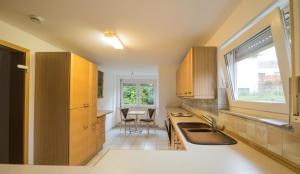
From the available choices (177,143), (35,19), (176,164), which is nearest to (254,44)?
(176,164)

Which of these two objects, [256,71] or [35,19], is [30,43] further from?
[256,71]

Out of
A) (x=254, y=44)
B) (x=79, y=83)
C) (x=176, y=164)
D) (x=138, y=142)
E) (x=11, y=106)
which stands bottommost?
(x=138, y=142)

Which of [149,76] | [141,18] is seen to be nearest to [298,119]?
[141,18]

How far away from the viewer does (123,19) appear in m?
2.11

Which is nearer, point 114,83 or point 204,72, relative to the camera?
point 204,72

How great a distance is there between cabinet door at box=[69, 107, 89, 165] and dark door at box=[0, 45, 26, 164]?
658mm

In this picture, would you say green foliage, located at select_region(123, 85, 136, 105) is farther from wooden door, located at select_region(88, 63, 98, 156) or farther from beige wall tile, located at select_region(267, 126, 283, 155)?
beige wall tile, located at select_region(267, 126, 283, 155)

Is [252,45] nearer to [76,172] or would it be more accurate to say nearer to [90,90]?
[76,172]

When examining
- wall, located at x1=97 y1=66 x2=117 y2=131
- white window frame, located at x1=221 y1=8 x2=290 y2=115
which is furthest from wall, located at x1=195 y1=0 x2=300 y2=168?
wall, located at x1=97 y1=66 x2=117 y2=131

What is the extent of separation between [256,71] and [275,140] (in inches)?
29.2

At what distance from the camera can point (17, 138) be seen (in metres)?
2.46

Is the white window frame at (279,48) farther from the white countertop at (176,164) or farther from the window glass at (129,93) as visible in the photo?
the window glass at (129,93)

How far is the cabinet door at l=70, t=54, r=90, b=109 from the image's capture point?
2.71 m

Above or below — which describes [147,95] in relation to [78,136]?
above
